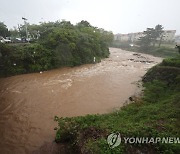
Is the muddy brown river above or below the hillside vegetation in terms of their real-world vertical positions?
below

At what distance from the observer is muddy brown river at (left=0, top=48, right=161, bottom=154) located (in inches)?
311

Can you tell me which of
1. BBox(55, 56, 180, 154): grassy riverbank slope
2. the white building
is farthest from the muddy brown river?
the white building

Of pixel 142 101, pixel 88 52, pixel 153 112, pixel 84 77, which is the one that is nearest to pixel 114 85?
pixel 84 77

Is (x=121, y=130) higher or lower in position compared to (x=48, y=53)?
lower

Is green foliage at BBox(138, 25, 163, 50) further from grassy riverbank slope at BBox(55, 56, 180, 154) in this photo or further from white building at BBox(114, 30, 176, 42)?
grassy riverbank slope at BBox(55, 56, 180, 154)

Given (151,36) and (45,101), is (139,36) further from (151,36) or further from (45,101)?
(45,101)

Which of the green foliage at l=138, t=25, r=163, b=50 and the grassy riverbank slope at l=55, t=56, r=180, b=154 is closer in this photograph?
the grassy riverbank slope at l=55, t=56, r=180, b=154

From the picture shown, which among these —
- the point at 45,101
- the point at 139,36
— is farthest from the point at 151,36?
the point at 45,101

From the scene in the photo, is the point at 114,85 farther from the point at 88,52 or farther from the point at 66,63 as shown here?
the point at 88,52

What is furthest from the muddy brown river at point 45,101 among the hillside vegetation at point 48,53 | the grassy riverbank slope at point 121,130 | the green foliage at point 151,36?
the green foliage at point 151,36

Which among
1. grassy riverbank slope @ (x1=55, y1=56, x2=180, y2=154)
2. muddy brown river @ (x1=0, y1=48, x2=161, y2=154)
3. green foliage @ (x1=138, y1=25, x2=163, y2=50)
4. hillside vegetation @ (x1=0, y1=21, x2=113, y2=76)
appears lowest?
muddy brown river @ (x1=0, y1=48, x2=161, y2=154)

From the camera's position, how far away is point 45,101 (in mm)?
12125

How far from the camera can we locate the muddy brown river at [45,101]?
791 cm

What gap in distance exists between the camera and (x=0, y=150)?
6.99 m
